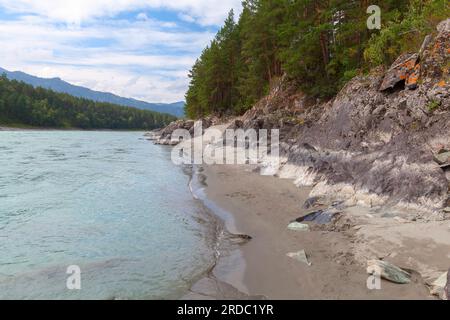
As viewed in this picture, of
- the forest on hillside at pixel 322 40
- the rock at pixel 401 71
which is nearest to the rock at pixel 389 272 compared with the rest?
the rock at pixel 401 71

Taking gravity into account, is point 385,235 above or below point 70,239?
above

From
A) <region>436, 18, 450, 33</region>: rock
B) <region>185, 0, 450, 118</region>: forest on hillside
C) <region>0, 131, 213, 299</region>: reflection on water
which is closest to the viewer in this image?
<region>0, 131, 213, 299</region>: reflection on water

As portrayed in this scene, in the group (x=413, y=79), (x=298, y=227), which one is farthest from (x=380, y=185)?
(x=413, y=79)

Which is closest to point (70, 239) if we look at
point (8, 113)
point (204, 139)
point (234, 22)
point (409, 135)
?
point (409, 135)

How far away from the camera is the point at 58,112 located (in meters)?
135

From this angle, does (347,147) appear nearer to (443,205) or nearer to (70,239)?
(443,205)

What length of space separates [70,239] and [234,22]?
55.7 metres

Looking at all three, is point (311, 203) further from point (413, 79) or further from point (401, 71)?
point (401, 71)

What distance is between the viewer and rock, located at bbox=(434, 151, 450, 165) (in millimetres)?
8914

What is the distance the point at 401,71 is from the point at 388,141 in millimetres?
3788

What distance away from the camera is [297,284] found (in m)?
5.96

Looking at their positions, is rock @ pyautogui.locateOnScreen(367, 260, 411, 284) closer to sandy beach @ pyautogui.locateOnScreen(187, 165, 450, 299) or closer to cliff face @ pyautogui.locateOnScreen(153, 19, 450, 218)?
sandy beach @ pyautogui.locateOnScreen(187, 165, 450, 299)

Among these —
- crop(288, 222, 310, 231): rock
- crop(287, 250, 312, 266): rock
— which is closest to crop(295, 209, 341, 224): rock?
crop(288, 222, 310, 231): rock

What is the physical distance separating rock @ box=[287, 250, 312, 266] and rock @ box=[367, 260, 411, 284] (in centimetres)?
122
